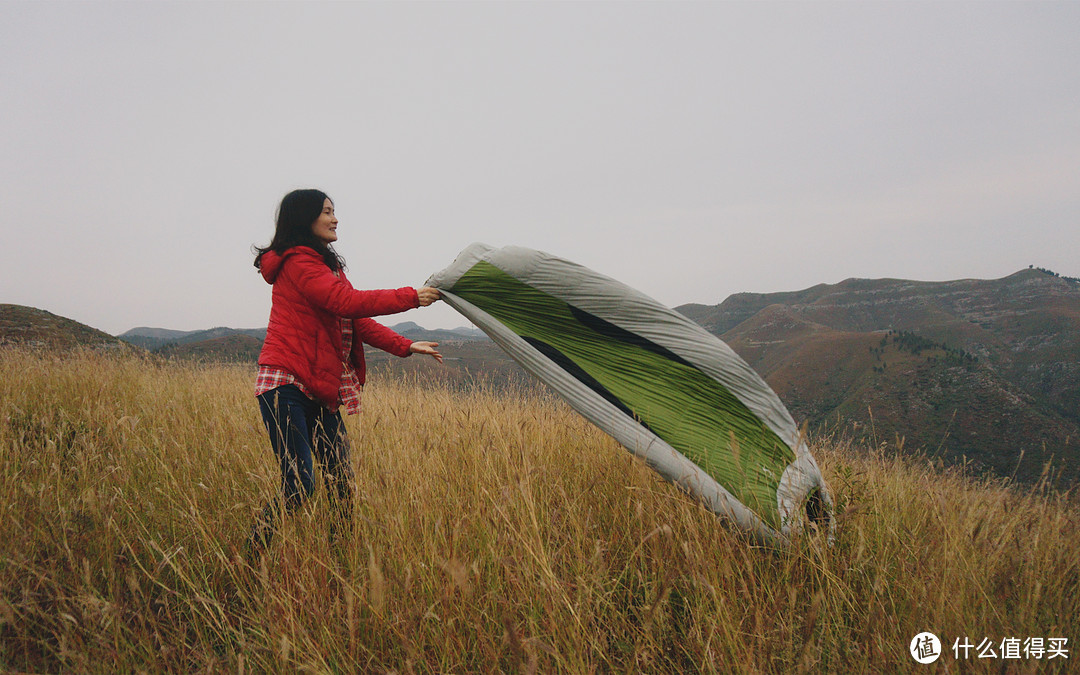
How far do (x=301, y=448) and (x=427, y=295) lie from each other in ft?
3.06

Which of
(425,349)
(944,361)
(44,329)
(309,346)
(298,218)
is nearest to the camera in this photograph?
(309,346)

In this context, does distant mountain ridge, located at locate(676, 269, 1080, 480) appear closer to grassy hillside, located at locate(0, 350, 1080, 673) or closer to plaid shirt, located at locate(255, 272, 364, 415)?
grassy hillside, located at locate(0, 350, 1080, 673)

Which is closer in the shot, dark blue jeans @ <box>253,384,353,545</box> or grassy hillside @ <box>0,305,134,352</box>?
dark blue jeans @ <box>253,384,353,545</box>

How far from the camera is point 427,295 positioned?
2324 mm

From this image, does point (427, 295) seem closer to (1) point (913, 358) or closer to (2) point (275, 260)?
(2) point (275, 260)

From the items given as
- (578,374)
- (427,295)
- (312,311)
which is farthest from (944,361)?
(312,311)

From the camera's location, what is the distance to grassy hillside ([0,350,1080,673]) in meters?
1.52

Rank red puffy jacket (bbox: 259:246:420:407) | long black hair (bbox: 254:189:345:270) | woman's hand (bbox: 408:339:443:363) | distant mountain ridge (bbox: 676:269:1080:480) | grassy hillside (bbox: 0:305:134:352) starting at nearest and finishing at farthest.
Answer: red puffy jacket (bbox: 259:246:420:407) < long black hair (bbox: 254:189:345:270) < woman's hand (bbox: 408:339:443:363) < grassy hillside (bbox: 0:305:134:352) < distant mountain ridge (bbox: 676:269:1080:480)

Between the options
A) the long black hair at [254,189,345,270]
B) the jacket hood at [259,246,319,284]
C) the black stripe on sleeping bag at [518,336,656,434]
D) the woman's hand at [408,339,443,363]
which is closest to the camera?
the black stripe on sleeping bag at [518,336,656,434]

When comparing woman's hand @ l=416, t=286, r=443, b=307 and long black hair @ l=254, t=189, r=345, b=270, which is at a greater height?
long black hair @ l=254, t=189, r=345, b=270

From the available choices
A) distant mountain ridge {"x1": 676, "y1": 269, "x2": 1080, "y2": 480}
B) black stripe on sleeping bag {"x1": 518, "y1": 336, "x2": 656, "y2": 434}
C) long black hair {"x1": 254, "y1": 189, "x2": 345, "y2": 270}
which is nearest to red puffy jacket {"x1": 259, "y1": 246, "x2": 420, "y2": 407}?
long black hair {"x1": 254, "y1": 189, "x2": 345, "y2": 270}

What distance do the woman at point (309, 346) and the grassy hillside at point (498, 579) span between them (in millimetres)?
171

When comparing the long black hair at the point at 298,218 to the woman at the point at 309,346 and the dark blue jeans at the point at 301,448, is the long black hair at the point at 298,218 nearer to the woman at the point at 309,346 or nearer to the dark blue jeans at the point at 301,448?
the woman at the point at 309,346

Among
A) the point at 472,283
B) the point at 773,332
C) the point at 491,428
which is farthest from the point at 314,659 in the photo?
the point at 773,332
